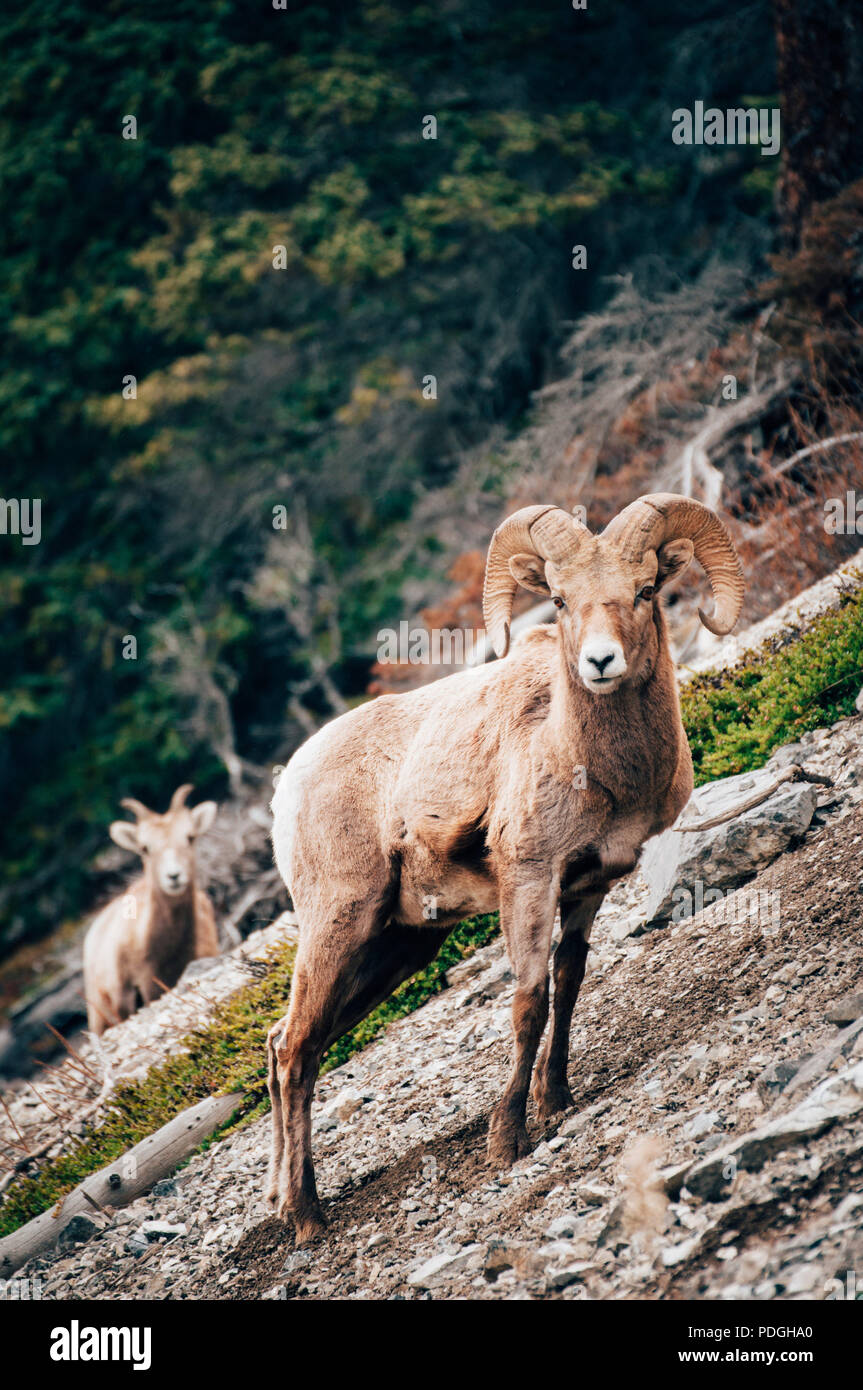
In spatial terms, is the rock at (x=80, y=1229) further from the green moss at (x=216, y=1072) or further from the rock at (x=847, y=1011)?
the rock at (x=847, y=1011)

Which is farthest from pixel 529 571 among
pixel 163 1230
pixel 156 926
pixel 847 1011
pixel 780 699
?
pixel 156 926

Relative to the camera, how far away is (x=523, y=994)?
432 cm

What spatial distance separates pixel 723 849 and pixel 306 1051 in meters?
2.30

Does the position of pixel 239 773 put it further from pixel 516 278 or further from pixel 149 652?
pixel 516 278

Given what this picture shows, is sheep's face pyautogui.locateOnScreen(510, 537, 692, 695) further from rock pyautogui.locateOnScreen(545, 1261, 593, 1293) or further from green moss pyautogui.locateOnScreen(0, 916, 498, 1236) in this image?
green moss pyautogui.locateOnScreen(0, 916, 498, 1236)

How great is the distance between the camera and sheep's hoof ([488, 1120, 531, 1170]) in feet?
14.4

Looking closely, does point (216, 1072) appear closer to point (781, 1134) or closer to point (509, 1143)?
point (509, 1143)

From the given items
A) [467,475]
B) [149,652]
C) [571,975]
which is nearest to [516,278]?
[467,475]

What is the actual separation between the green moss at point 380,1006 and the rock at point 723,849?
3.01 ft

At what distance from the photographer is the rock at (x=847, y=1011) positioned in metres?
4.07

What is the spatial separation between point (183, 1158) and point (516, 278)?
13561 mm

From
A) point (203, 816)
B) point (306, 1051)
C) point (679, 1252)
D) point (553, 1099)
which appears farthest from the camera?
point (203, 816)

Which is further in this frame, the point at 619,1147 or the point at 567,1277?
the point at 619,1147

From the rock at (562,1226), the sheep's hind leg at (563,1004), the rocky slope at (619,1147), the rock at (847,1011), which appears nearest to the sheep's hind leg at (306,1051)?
the rocky slope at (619,1147)
